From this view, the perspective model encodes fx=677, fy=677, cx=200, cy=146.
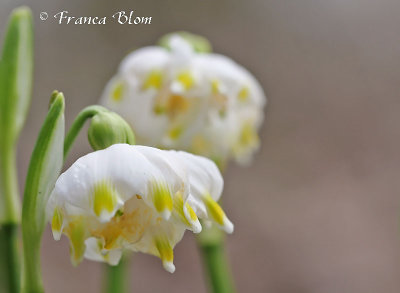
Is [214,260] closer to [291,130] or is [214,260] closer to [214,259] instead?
[214,259]

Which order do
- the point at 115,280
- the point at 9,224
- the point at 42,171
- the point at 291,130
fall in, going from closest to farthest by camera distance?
1. the point at 42,171
2. the point at 9,224
3. the point at 115,280
4. the point at 291,130

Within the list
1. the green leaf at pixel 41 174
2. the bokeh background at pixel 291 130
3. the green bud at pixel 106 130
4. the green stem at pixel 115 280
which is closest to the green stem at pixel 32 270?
the green leaf at pixel 41 174

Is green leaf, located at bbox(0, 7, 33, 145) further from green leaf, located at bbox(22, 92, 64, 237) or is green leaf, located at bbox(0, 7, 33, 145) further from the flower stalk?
the flower stalk

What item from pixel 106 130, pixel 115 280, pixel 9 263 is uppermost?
pixel 106 130

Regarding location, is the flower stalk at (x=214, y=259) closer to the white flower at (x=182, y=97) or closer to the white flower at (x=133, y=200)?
the white flower at (x=182, y=97)

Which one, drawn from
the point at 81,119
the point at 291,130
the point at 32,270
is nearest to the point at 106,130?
the point at 81,119

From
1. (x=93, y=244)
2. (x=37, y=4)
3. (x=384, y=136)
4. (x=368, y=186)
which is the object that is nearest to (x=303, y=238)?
(x=368, y=186)

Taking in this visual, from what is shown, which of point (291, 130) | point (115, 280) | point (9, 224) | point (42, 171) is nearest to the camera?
point (42, 171)
